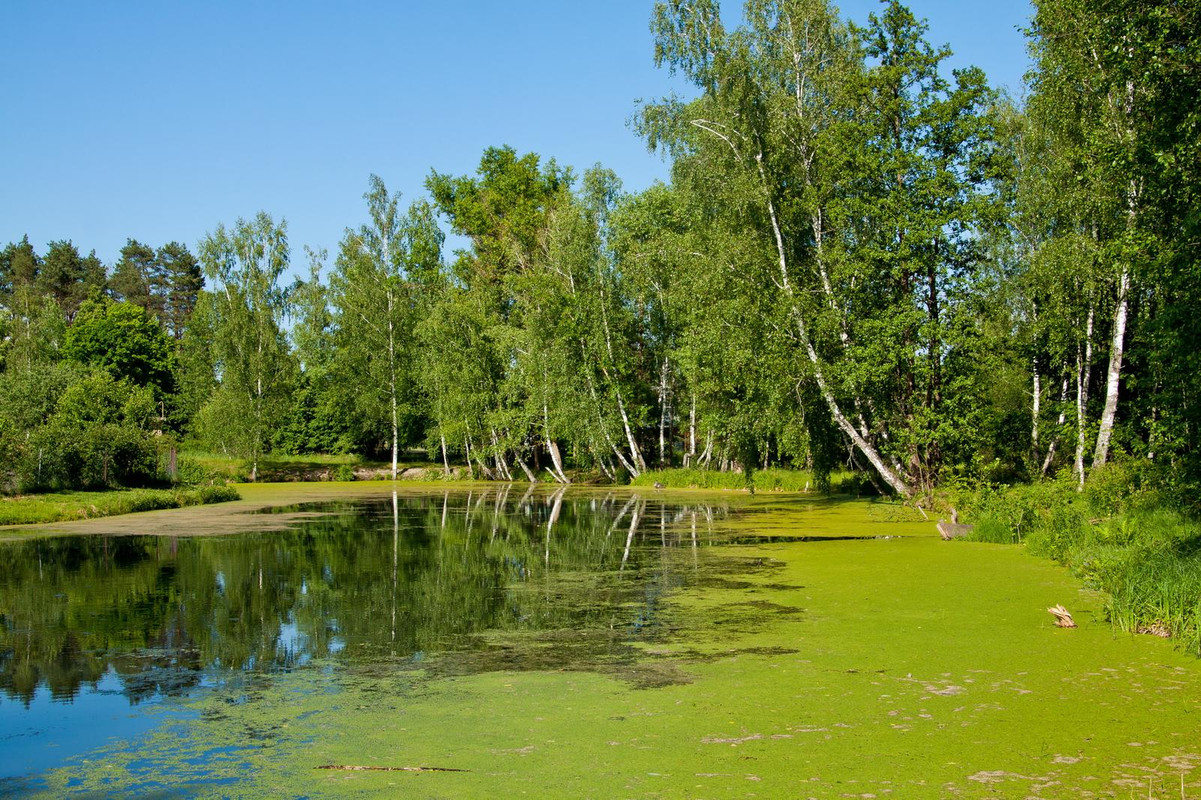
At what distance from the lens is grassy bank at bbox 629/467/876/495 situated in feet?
97.9

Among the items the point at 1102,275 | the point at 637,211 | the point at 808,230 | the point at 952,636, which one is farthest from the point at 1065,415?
the point at 637,211

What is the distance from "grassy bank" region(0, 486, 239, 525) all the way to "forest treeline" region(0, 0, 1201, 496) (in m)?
1.24

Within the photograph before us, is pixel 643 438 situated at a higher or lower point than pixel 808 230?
lower

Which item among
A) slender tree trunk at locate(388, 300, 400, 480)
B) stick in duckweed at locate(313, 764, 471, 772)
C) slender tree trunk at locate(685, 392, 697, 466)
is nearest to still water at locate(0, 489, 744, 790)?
stick in duckweed at locate(313, 764, 471, 772)

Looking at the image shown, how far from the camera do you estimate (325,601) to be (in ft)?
37.1

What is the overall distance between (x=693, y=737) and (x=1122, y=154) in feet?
34.3

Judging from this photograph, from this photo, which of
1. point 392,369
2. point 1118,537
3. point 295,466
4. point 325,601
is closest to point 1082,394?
point 1118,537

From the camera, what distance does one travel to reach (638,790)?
4.86 metres

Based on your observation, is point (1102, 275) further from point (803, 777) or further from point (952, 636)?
point (803, 777)

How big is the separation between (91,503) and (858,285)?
756 inches

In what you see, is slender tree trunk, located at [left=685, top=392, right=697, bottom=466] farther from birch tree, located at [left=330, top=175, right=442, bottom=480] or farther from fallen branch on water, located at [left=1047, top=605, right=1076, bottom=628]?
fallen branch on water, located at [left=1047, top=605, right=1076, bottom=628]

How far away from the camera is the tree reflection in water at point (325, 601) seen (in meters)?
8.16

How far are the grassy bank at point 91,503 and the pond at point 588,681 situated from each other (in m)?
7.14

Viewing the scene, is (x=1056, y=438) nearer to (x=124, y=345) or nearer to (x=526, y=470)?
(x=526, y=470)
